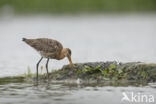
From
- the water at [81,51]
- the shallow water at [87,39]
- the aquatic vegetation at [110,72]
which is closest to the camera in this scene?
the water at [81,51]

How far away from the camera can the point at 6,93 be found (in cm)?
1057

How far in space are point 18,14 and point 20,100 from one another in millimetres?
40300

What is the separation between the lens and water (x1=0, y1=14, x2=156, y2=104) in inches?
399

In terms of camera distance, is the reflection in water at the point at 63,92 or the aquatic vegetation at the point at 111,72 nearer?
the reflection in water at the point at 63,92

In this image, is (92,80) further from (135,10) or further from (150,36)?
(135,10)

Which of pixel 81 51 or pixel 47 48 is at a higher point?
pixel 81 51

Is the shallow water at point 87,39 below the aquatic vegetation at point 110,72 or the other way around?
the other way around

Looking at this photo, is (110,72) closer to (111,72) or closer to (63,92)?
(111,72)

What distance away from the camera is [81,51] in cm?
2134

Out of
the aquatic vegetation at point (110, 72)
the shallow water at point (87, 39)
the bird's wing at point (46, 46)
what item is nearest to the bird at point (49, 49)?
the bird's wing at point (46, 46)

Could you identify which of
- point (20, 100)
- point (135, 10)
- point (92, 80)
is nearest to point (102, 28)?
point (135, 10)

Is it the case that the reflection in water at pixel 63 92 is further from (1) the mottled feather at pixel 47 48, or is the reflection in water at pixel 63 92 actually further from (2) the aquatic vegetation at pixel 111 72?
(1) the mottled feather at pixel 47 48

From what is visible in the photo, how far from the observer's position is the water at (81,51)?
10141 millimetres

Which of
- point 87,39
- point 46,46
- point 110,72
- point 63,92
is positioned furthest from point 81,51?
point 63,92
